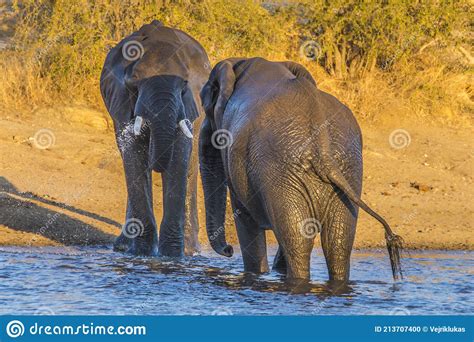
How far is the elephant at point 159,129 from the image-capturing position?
10734 millimetres

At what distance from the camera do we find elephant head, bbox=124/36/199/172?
1059 centimetres

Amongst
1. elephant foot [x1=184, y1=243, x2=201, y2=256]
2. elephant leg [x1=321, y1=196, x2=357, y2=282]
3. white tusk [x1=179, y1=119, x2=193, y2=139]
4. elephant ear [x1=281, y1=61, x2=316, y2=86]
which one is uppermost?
elephant ear [x1=281, y1=61, x2=316, y2=86]

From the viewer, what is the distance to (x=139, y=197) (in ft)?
36.4

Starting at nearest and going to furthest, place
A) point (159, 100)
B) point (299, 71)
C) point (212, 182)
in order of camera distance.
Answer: point (299, 71) → point (212, 182) → point (159, 100)

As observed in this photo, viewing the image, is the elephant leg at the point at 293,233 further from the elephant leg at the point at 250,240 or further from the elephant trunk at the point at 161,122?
the elephant trunk at the point at 161,122

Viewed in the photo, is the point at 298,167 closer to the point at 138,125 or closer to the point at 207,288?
the point at 207,288

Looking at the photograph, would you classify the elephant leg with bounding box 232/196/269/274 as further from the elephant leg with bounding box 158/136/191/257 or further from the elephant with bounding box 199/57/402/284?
the elephant leg with bounding box 158/136/191/257

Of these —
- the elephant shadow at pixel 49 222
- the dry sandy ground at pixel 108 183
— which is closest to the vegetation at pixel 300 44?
the dry sandy ground at pixel 108 183

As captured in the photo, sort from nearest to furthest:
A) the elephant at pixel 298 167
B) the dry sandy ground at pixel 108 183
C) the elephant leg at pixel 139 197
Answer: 1. the elephant at pixel 298 167
2. the elephant leg at pixel 139 197
3. the dry sandy ground at pixel 108 183

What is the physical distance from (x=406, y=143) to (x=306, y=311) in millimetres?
7340

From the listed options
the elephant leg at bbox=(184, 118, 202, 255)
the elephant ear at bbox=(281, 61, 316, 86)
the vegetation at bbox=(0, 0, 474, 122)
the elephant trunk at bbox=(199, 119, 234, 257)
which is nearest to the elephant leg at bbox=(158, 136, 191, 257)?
the elephant leg at bbox=(184, 118, 202, 255)

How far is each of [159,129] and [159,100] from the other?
0.29 metres

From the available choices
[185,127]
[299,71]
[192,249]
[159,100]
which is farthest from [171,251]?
[299,71]

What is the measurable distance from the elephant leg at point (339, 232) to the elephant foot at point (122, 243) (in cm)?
352
